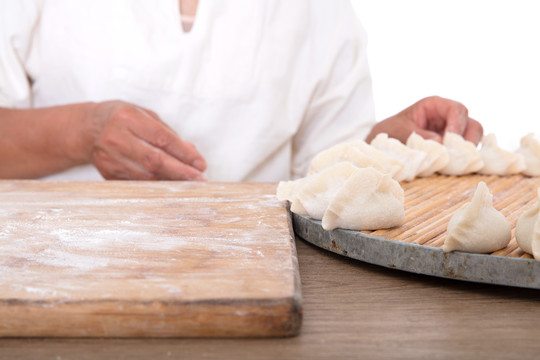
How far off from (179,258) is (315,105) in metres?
1.30

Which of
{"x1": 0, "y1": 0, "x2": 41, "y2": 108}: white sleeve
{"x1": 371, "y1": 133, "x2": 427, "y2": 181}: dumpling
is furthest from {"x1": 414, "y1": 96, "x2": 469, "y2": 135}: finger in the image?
{"x1": 0, "y1": 0, "x2": 41, "y2": 108}: white sleeve

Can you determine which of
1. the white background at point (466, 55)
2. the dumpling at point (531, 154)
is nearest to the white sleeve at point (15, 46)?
the dumpling at point (531, 154)

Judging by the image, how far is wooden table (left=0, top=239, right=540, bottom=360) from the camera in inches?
20.1

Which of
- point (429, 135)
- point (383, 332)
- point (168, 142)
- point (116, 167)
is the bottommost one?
point (116, 167)

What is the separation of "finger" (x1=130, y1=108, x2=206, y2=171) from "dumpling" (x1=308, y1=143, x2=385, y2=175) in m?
0.39

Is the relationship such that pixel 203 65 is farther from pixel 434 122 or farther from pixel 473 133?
pixel 473 133

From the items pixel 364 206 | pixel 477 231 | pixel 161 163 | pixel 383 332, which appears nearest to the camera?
pixel 383 332

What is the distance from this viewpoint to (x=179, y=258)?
682 mm

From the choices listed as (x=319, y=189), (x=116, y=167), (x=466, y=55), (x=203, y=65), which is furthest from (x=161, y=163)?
(x=466, y=55)

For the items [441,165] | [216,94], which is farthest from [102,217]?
[216,94]

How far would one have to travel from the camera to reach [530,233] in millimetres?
660

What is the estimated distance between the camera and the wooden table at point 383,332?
1.68ft

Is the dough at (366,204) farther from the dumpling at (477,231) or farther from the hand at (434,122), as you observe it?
the hand at (434,122)

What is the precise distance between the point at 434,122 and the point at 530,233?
0.93 metres
